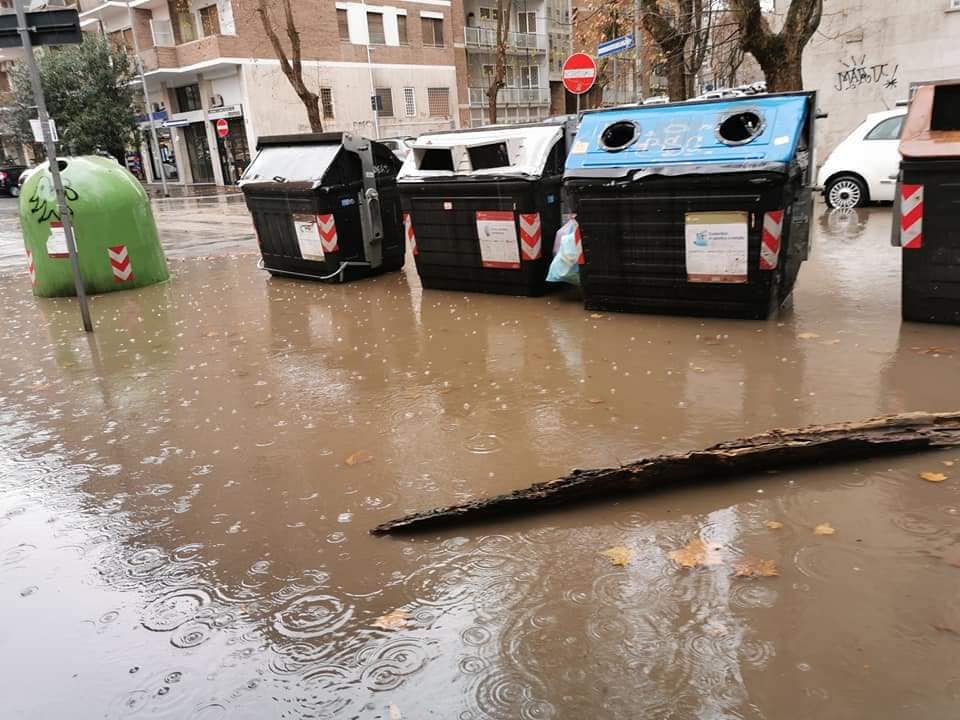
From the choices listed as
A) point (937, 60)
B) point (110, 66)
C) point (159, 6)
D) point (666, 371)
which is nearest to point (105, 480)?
point (666, 371)

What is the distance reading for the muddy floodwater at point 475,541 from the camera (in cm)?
227

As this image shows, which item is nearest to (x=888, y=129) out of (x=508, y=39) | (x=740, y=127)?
(x=740, y=127)

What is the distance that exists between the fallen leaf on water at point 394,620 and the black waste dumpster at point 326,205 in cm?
689

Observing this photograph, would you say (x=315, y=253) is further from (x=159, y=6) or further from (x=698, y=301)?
(x=159, y=6)

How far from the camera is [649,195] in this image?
6074 millimetres

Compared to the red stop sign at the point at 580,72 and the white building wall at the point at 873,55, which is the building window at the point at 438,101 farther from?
the red stop sign at the point at 580,72

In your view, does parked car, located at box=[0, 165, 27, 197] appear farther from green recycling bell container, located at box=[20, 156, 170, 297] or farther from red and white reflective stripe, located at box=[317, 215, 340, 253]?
red and white reflective stripe, located at box=[317, 215, 340, 253]

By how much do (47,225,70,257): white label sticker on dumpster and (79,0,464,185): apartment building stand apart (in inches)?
935

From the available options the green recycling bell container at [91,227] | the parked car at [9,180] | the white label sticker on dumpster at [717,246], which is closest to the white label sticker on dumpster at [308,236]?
the green recycling bell container at [91,227]

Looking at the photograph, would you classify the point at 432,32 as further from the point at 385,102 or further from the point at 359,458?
the point at 359,458

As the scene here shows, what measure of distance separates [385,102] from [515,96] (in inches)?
376

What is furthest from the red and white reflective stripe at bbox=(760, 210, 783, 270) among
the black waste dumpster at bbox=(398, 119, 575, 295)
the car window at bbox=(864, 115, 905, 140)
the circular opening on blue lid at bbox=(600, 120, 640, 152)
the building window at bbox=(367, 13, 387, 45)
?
the building window at bbox=(367, 13, 387, 45)

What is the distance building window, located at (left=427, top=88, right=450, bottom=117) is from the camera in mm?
38219

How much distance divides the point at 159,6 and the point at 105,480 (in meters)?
37.3
